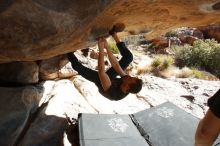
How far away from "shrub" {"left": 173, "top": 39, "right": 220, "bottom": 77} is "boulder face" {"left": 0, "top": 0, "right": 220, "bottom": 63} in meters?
16.5

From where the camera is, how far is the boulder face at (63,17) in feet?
17.5

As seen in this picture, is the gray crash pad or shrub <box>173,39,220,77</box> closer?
the gray crash pad

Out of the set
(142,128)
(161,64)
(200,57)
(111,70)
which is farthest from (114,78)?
(200,57)

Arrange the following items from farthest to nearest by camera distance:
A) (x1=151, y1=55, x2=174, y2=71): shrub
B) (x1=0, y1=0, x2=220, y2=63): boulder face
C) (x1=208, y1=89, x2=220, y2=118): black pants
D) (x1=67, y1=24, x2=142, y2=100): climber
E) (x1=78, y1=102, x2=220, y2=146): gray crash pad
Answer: (x1=151, y1=55, x2=174, y2=71): shrub < (x1=78, y1=102, x2=220, y2=146): gray crash pad < (x1=67, y1=24, x2=142, y2=100): climber < (x1=0, y1=0, x2=220, y2=63): boulder face < (x1=208, y1=89, x2=220, y2=118): black pants

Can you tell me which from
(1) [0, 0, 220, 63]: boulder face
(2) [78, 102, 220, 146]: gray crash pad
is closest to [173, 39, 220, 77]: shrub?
(2) [78, 102, 220, 146]: gray crash pad

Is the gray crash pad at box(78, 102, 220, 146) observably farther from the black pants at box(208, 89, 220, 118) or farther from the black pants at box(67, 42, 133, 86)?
the black pants at box(208, 89, 220, 118)

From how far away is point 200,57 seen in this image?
78.5ft

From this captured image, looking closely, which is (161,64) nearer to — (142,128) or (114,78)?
(142,128)

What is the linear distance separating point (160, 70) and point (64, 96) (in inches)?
328

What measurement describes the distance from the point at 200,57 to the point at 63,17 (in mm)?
19517

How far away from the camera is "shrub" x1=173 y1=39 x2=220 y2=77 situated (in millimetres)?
23406

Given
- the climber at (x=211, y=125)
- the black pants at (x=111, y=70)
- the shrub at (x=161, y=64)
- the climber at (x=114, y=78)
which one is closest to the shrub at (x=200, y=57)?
the shrub at (x=161, y=64)

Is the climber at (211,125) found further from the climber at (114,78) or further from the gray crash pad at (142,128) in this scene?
the gray crash pad at (142,128)

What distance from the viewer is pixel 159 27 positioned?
27.7ft
